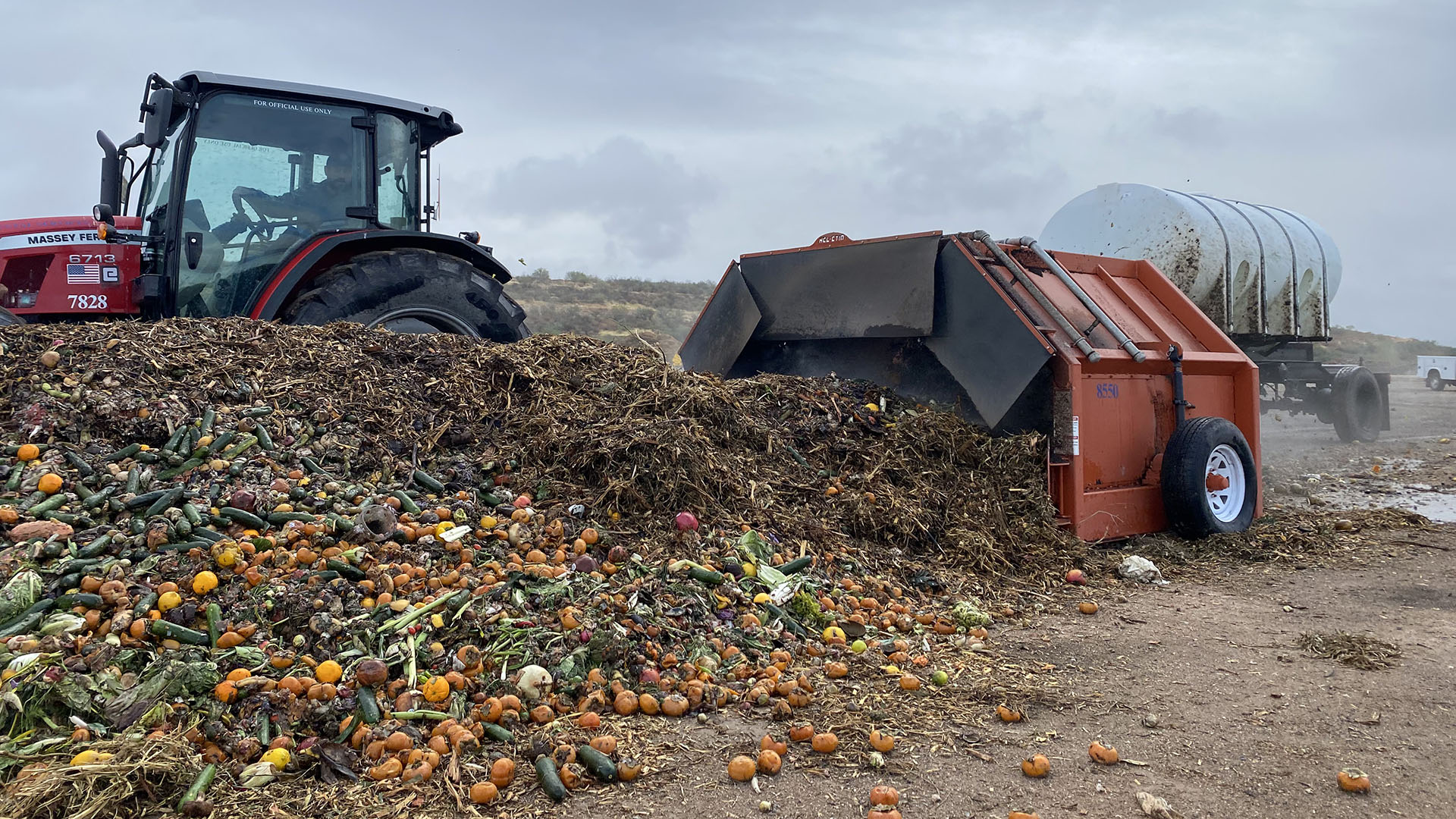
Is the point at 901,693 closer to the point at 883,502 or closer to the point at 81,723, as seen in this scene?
the point at 883,502

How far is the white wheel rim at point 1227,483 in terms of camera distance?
19.7ft

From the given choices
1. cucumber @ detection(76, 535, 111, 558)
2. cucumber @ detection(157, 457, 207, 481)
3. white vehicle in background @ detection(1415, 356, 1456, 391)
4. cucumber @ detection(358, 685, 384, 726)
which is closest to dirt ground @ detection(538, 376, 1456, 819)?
cucumber @ detection(358, 685, 384, 726)

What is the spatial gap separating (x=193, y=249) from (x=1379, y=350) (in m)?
49.5

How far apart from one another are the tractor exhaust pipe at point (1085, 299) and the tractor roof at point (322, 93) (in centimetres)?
406

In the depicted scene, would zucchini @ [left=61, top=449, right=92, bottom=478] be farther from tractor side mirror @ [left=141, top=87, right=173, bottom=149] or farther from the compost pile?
tractor side mirror @ [left=141, top=87, right=173, bottom=149]

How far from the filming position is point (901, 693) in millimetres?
3250

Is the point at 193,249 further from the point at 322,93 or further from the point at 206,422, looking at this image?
the point at 206,422

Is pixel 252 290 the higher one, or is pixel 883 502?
pixel 252 290

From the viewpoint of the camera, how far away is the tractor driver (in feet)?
19.7

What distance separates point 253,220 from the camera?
19.5ft

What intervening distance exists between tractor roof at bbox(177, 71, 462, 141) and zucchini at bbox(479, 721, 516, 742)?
192 inches

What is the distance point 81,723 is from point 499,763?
114 centimetres

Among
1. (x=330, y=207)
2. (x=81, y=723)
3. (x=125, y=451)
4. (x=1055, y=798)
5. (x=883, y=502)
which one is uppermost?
(x=330, y=207)

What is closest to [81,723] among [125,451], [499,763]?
[499,763]
